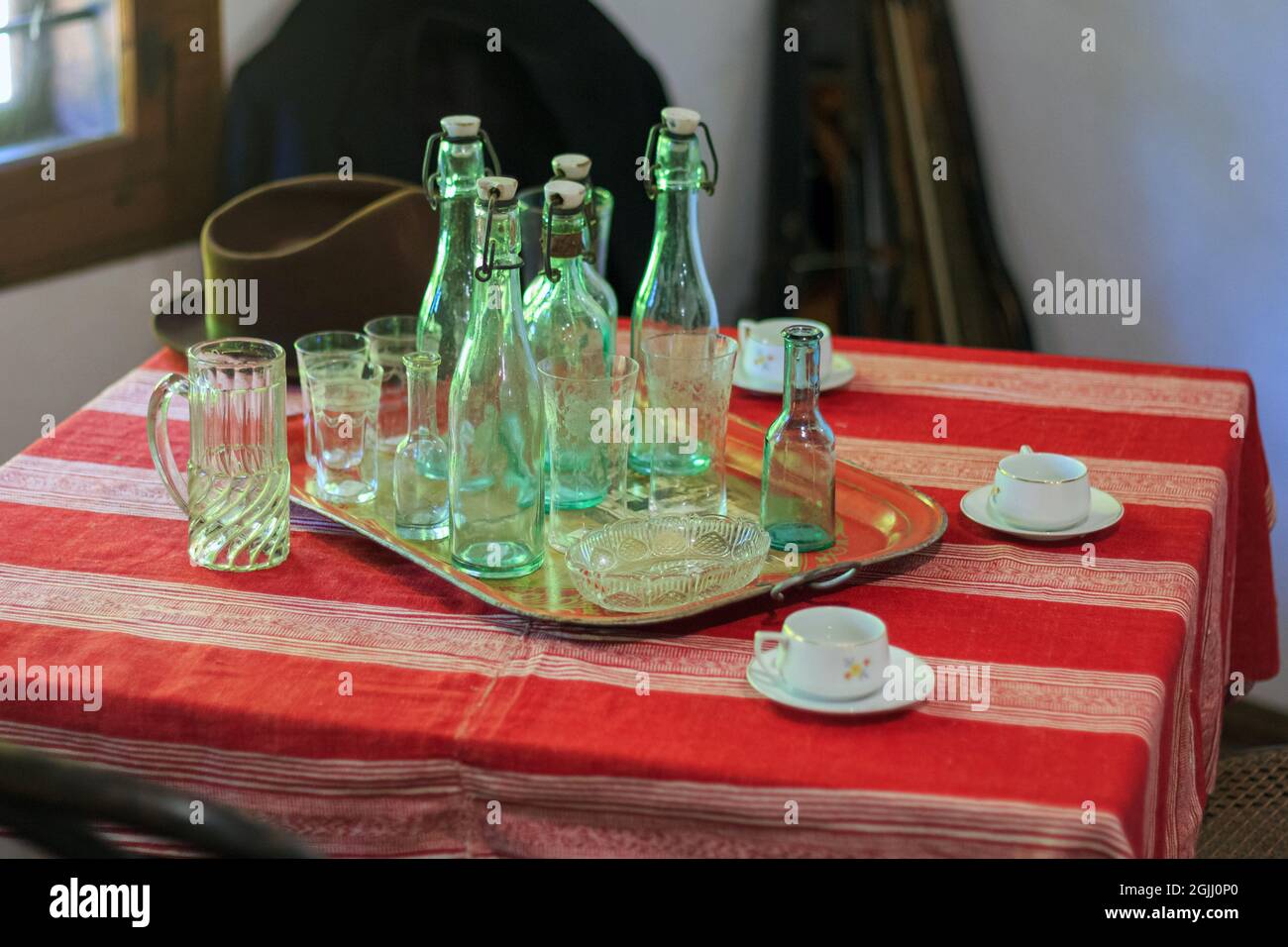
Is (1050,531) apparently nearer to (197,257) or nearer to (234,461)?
(234,461)

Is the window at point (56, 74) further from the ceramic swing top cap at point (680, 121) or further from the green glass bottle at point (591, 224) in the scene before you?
the ceramic swing top cap at point (680, 121)

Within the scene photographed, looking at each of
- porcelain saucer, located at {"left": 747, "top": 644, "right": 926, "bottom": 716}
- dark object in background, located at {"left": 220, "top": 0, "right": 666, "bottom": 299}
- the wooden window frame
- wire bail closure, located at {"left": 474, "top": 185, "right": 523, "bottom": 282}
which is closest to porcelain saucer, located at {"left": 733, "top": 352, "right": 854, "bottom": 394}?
wire bail closure, located at {"left": 474, "top": 185, "right": 523, "bottom": 282}

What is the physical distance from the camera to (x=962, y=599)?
122cm

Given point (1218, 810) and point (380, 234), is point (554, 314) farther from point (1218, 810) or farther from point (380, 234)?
point (1218, 810)

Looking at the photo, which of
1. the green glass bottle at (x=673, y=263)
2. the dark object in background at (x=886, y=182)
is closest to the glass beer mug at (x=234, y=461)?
the green glass bottle at (x=673, y=263)

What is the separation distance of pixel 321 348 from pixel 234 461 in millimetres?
Answer: 287

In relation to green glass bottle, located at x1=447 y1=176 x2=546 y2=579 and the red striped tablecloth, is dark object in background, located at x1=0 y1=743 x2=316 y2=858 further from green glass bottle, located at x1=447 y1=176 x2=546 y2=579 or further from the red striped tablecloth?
green glass bottle, located at x1=447 y1=176 x2=546 y2=579

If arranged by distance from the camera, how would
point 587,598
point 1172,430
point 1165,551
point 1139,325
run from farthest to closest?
point 1139,325 < point 1172,430 < point 1165,551 < point 587,598

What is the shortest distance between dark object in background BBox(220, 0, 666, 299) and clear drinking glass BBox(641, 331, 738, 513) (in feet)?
4.11

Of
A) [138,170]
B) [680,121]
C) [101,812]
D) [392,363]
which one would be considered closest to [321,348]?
[392,363]

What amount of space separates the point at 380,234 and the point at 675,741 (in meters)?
0.86

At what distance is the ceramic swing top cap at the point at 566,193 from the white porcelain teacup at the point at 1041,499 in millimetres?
449
